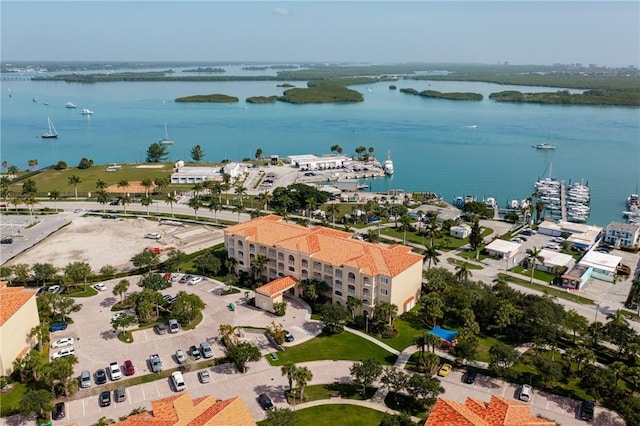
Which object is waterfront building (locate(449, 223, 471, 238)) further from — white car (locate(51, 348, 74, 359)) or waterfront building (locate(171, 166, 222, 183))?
white car (locate(51, 348, 74, 359))

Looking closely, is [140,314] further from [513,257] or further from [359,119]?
[359,119]

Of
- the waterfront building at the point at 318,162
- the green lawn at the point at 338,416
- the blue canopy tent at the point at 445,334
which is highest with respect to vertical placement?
the waterfront building at the point at 318,162

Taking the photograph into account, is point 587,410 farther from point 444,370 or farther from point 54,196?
point 54,196

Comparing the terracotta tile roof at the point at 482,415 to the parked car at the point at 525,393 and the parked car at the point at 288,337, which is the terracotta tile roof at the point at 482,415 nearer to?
the parked car at the point at 525,393

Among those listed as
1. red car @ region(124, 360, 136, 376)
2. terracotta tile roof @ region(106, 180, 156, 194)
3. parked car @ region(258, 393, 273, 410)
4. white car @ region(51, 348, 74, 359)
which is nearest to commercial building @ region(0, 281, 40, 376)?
white car @ region(51, 348, 74, 359)

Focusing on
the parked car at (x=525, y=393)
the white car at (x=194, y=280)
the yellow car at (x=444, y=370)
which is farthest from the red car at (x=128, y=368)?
the parked car at (x=525, y=393)

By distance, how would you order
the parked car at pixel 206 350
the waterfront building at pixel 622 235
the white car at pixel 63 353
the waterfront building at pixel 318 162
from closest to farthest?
the white car at pixel 63 353 → the parked car at pixel 206 350 → the waterfront building at pixel 622 235 → the waterfront building at pixel 318 162
